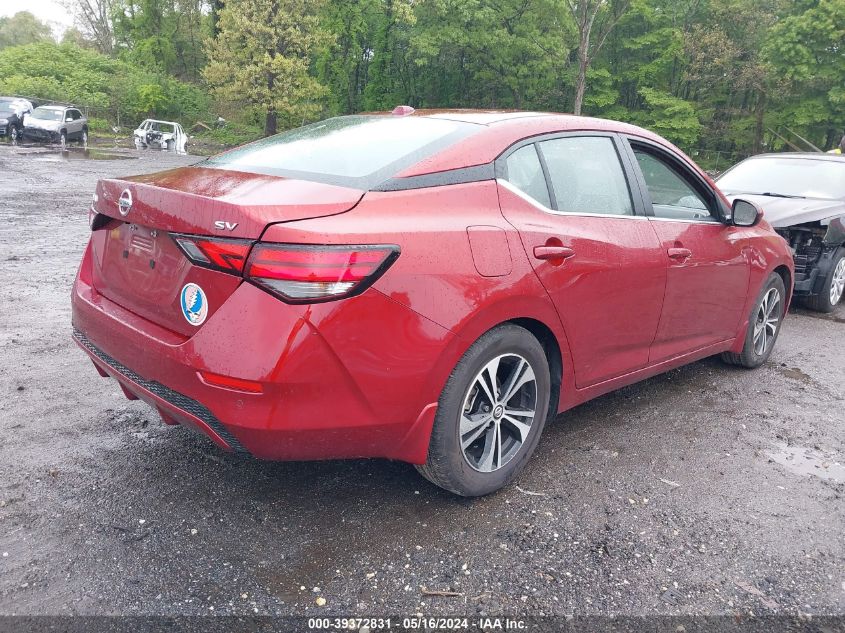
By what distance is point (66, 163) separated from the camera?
69.0 feet

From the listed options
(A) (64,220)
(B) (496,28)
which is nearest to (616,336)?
→ (A) (64,220)

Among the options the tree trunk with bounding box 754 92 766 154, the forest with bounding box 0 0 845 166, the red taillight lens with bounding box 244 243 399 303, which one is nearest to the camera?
the red taillight lens with bounding box 244 243 399 303

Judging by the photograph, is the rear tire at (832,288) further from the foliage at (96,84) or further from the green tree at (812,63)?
the foliage at (96,84)

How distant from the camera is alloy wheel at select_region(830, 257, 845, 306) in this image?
23.7ft

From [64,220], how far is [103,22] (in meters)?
59.6

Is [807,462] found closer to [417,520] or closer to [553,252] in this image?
[553,252]

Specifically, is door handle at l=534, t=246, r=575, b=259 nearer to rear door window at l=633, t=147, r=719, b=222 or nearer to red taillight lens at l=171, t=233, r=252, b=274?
rear door window at l=633, t=147, r=719, b=222

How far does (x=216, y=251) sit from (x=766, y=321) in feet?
13.8

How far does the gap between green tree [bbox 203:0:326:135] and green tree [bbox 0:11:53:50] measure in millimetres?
38498

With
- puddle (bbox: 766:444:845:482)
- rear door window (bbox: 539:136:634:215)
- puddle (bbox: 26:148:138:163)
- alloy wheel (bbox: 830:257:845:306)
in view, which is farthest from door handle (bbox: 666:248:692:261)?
puddle (bbox: 26:148:138:163)

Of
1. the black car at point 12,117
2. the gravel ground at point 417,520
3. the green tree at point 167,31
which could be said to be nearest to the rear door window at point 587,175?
the gravel ground at point 417,520

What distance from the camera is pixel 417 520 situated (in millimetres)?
2838

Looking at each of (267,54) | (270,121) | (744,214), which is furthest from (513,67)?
(744,214)

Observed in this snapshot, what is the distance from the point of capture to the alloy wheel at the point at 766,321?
4926 millimetres
